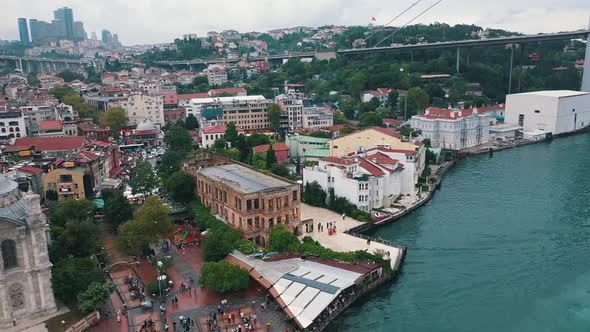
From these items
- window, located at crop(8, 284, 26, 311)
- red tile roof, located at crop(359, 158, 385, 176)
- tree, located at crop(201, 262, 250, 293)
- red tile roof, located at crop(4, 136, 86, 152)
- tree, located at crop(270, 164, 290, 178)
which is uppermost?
red tile roof, located at crop(4, 136, 86, 152)

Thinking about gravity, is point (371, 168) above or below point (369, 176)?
above

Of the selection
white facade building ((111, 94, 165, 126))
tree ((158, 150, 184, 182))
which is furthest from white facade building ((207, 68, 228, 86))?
tree ((158, 150, 184, 182))

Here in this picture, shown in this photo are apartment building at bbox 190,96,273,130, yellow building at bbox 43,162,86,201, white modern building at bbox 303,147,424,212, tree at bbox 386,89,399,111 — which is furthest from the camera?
tree at bbox 386,89,399,111

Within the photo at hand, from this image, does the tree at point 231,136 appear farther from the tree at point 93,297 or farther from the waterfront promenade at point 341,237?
the tree at point 93,297

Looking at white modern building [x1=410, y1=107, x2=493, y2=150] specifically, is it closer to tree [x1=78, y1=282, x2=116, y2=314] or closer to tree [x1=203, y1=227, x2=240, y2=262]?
tree [x1=203, y1=227, x2=240, y2=262]

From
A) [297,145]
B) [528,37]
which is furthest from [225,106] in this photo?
[528,37]

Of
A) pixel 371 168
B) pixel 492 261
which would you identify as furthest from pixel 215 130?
pixel 492 261

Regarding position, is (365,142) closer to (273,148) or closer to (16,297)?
(273,148)
